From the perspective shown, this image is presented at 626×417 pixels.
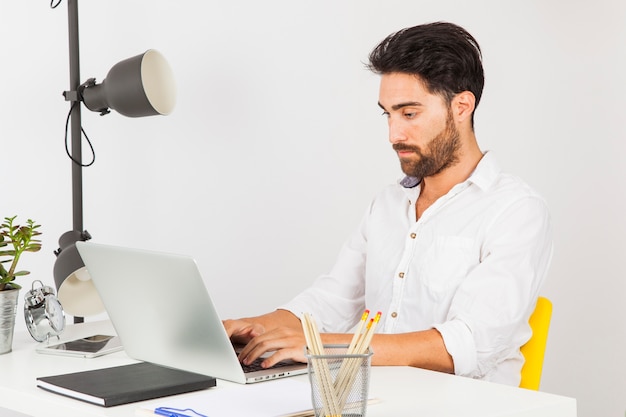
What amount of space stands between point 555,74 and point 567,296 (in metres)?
0.88

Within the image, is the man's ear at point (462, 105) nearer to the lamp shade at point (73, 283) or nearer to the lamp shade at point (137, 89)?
A: the lamp shade at point (137, 89)

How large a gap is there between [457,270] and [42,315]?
0.99 metres

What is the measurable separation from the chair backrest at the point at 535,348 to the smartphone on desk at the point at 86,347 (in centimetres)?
92

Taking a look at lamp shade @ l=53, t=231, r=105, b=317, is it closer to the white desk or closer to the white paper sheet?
the white desk

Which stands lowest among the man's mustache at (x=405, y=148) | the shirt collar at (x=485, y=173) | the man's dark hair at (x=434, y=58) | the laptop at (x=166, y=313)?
the laptop at (x=166, y=313)

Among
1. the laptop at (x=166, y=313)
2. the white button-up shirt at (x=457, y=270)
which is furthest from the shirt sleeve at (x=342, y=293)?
the laptop at (x=166, y=313)

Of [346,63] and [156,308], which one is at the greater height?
[346,63]

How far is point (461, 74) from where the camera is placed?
2289mm

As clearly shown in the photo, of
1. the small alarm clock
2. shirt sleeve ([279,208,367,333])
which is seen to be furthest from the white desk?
shirt sleeve ([279,208,367,333])

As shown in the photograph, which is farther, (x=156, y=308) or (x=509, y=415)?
(x=156, y=308)

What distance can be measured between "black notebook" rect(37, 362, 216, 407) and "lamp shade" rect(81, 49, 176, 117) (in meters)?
0.97

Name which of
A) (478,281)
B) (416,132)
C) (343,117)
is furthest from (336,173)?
(478,281)

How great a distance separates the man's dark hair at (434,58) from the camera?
2.25 metres

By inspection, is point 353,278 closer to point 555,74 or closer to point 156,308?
point 156,308
